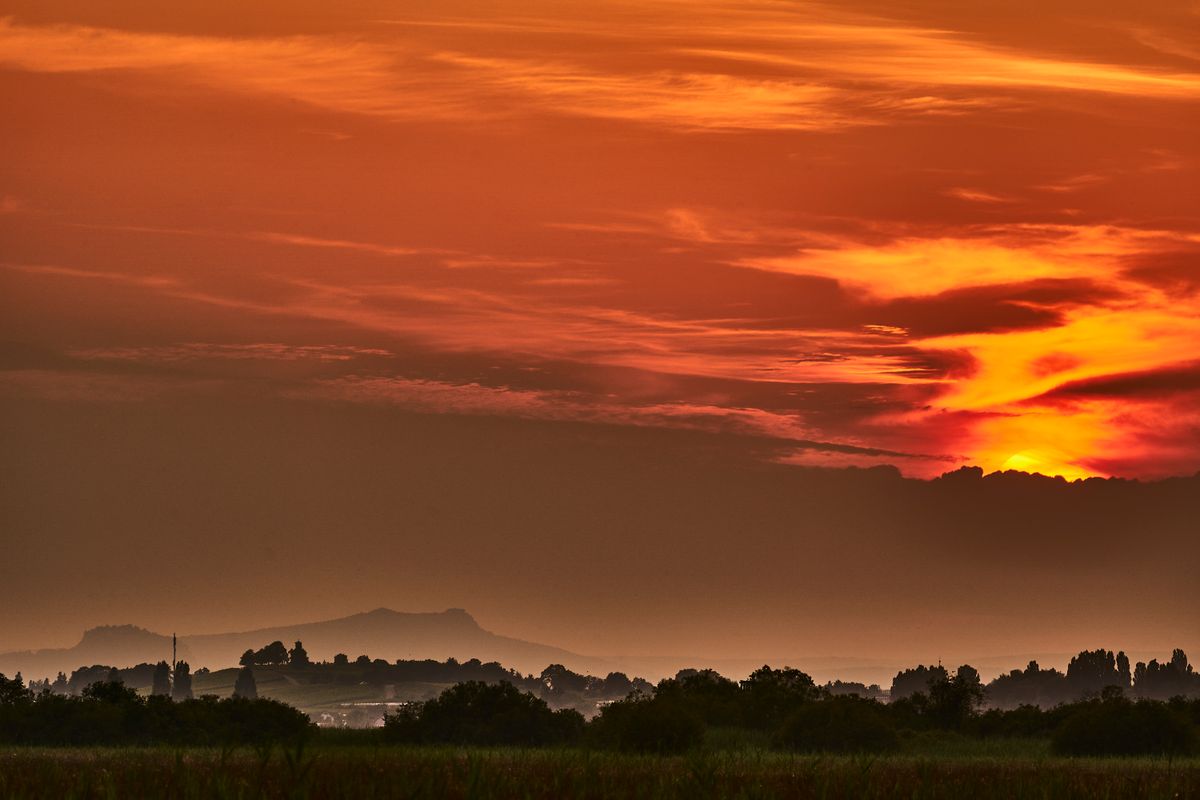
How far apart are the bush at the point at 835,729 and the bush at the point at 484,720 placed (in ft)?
31.4

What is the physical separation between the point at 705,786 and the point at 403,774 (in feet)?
13.5

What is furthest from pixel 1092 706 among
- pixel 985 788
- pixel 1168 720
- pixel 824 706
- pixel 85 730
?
pixel 985 788

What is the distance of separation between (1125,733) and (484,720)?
91.7ft

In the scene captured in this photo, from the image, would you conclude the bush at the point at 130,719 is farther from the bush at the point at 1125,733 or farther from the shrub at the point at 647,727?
the bush at the point at 1125,733

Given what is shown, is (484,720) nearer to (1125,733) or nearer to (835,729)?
(835,729)

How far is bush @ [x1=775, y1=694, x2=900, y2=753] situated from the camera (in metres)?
69.8

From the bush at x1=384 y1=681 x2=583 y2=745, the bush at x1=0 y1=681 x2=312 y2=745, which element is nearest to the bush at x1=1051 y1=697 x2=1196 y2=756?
the bush at x1=384 y1=681 x2=583 y2=745

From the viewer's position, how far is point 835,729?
70688 mm

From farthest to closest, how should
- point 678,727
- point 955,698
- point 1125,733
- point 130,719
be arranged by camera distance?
1. point 955,698
2. point 130,719
3. point 1125,733
4. point 678,727

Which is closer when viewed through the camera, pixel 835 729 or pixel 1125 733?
pixel 1125 733

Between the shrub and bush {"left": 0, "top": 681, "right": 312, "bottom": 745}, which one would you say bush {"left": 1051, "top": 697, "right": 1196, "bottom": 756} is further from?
bush {"left": 0, "top": 681, "right": 312, "bottom": 745}

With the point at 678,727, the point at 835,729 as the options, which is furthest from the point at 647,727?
the point at 835,729

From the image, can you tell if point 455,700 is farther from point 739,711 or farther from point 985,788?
point 985,788

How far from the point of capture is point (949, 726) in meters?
92.5
